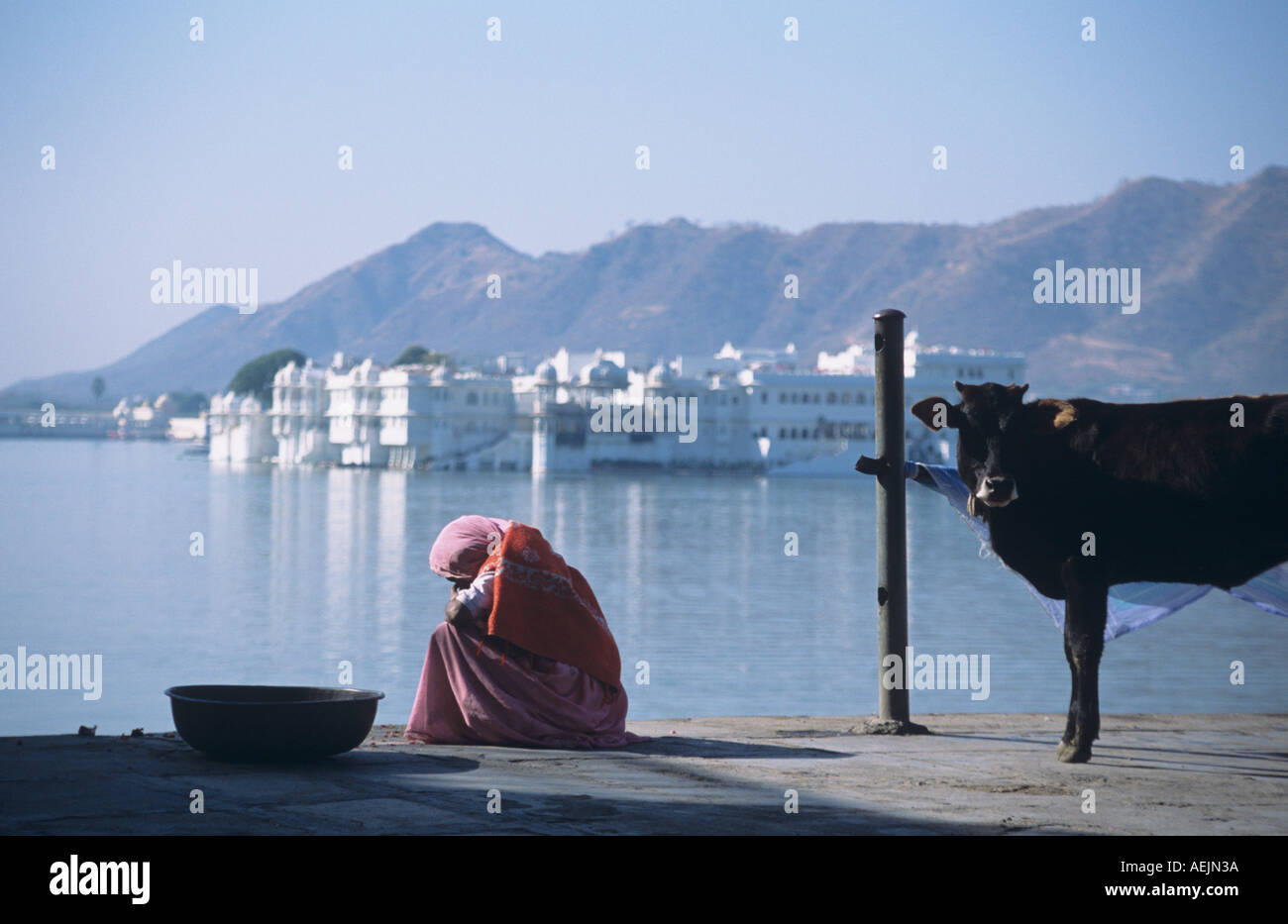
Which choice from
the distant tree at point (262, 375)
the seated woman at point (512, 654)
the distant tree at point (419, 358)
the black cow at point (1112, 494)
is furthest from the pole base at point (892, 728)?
the distant tree at point (419, 358)

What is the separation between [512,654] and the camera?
4.99m

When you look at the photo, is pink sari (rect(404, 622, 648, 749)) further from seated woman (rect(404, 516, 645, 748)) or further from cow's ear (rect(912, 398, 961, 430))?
cow's ear (rect(912, 398, 961, 430))

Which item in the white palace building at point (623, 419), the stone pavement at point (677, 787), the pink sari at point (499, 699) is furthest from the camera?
the white palace building at point (623, 419)

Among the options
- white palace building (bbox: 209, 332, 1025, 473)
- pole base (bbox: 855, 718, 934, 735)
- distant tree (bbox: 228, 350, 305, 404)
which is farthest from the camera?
distant tree (bbox: 228, 350, 305, 404)

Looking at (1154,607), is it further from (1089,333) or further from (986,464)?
(1089,333)

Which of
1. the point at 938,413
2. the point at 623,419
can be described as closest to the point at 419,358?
the point at 623,419

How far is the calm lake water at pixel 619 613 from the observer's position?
11953mm

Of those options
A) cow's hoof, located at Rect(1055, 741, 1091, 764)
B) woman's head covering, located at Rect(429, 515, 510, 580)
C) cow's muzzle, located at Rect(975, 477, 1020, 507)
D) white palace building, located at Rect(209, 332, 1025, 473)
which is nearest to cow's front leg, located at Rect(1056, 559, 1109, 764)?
cow's hoof, located at Rect(1055, 741, 1091, 764)

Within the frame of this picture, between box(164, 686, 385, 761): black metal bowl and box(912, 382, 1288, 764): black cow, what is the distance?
1986mm

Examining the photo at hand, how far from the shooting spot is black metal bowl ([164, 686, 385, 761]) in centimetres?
434

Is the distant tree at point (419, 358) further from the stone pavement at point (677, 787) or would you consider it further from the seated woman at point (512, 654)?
the stone pavement at point (677, 787)

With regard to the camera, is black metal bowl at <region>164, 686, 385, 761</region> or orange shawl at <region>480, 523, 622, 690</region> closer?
black metal bowl at <region>164, 686, 385, 761</region>

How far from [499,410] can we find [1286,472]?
82.4m
